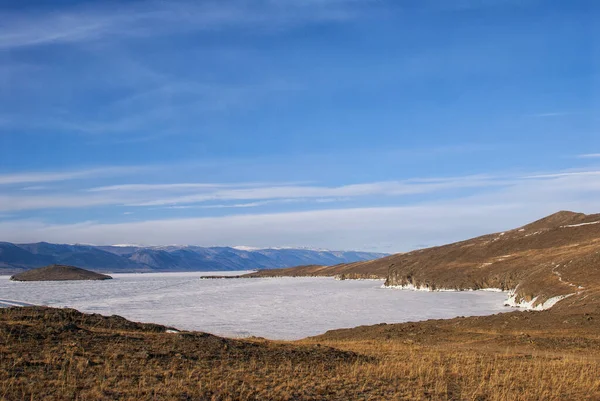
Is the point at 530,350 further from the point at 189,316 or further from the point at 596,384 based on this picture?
the point at 189,316

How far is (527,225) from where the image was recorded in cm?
14812

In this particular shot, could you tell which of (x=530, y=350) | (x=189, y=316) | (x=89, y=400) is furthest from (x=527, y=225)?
(x=89, y=400)

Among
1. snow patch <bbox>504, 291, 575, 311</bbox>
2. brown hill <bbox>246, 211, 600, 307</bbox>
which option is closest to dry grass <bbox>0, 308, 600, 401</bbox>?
brown hill <bbox>246, 211, 600, 307</bbox>

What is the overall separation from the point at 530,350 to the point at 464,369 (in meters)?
9.90

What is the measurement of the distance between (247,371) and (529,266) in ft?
259

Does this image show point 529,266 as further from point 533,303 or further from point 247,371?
point 247,371

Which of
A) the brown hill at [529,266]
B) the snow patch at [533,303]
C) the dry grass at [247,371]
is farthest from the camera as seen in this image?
the brown hill at [529,266]

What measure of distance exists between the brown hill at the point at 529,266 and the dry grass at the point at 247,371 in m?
30.4

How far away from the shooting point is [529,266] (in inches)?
3425

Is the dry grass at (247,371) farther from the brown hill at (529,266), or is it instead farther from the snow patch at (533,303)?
the snow patch at (533,303)

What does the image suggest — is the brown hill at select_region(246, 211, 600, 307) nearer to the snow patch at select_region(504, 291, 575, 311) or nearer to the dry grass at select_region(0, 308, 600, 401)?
the snow patch at select_region(504, 291, 575, 311)

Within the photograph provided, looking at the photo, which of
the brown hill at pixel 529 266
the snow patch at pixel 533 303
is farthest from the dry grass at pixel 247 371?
the snow patch at pixel 533 303

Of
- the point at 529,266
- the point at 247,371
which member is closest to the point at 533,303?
the point at 529,266

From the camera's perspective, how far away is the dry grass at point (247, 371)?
1490cm
